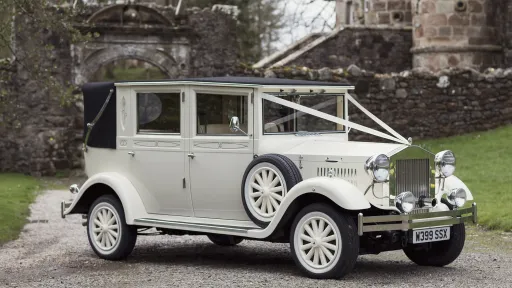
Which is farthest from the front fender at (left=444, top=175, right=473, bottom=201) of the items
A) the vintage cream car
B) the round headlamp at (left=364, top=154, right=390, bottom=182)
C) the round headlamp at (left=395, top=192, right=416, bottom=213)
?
the round headlamp at (left=364, top=154, right=390, bottom=182)

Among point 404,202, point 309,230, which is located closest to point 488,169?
point 404,202

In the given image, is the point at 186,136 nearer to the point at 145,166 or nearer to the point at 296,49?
the point at 145,166

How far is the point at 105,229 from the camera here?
1138cm

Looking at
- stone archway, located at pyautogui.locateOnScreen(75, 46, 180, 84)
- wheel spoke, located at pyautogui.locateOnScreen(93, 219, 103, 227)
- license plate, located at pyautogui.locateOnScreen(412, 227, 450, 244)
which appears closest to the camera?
license plate, located at pyautogui.locateOnScreen(412, 227, 450, 244)

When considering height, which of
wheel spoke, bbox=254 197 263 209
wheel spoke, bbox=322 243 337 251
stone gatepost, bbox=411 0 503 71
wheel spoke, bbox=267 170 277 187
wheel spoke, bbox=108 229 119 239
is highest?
stone gatepost, bbox=411 0 503 71

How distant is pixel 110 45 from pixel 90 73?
0.86 m

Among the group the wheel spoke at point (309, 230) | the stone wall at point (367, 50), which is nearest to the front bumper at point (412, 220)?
the wheel spoke at point (309, 230)

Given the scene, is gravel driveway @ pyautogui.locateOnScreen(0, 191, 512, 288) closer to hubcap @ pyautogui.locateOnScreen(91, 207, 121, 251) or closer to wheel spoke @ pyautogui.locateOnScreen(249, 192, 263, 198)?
hubcap @ pyautogui.locateOnScreen(91, 207, 121, 251)

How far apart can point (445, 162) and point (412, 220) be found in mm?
821

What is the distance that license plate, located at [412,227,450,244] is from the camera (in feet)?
32.0

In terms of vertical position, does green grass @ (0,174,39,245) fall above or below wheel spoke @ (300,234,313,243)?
below

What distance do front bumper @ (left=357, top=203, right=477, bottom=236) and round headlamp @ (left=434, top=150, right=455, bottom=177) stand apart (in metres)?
0.40

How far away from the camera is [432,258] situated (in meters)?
10.5

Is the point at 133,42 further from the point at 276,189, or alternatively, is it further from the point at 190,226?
the point at 276,189
